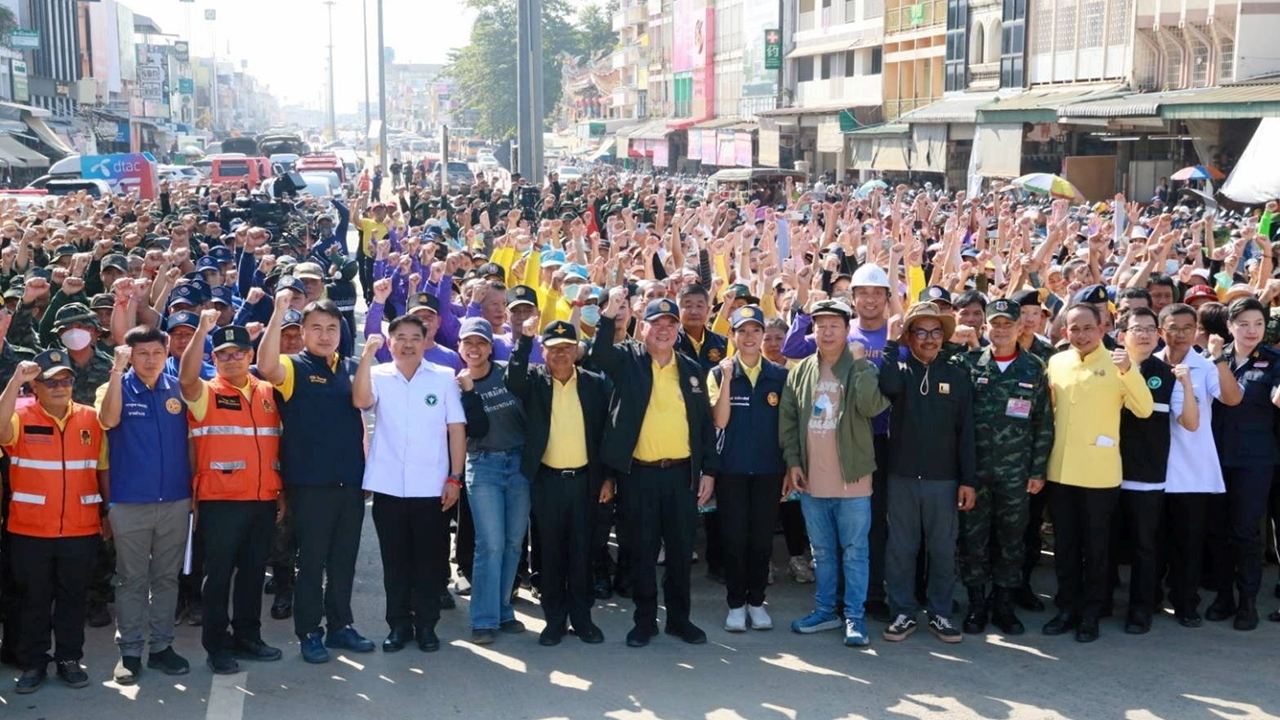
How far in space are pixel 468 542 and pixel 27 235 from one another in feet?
23.7

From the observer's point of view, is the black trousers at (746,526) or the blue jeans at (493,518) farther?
the black trousers at (746,526)

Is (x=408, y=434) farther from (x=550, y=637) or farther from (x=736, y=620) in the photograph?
(x=736, y=620)

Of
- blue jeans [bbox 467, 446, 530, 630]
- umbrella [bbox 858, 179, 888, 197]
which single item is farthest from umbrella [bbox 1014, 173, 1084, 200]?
blue jeans [bbox 467, 446, 530, 630]

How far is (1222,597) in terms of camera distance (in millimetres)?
7953

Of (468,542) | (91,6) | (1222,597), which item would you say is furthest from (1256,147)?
(91,6)

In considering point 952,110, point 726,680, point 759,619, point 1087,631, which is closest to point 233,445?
point 726,680

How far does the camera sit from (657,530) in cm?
763

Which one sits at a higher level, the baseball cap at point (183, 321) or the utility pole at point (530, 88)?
the utility pole at point (530, 88)

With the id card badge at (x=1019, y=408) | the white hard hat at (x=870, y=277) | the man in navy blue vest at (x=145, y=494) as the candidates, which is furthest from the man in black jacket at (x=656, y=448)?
the man in navy blue vest at (x=145, y=494)

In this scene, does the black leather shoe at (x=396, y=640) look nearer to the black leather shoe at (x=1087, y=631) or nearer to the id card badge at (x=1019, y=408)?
the id card badge at (x=1019, y=408)

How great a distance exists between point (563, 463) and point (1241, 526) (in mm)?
3667

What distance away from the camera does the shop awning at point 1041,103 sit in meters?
29.7

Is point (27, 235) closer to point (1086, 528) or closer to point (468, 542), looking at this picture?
point (468, 542)

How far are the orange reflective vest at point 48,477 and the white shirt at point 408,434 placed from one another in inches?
53.5
